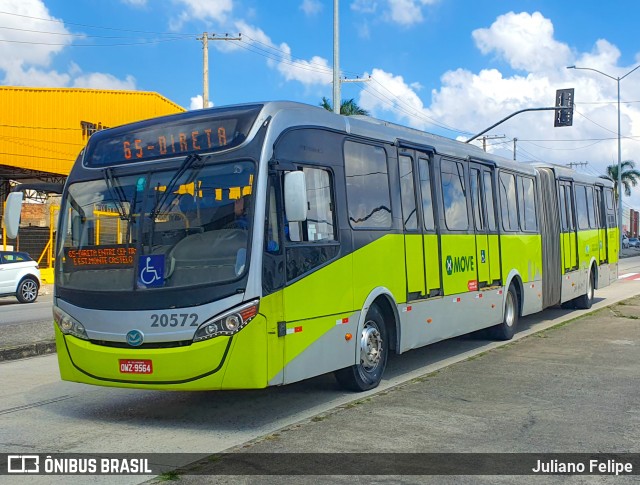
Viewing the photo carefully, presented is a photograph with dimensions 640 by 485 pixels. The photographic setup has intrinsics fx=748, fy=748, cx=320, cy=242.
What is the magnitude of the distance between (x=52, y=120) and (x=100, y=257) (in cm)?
3820

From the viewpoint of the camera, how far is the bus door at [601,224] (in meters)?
19.5

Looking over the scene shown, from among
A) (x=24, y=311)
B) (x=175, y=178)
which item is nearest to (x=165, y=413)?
(x=175, y=178)

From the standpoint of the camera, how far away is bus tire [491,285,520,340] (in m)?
13.0

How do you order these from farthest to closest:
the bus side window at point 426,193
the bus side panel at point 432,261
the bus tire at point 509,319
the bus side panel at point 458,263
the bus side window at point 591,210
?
the bus side window at point 591,210, the bus tire at point 509,319, the bus side panel at point 458,263, the bus side window at point 426,193, the bus side panel at point 432,261

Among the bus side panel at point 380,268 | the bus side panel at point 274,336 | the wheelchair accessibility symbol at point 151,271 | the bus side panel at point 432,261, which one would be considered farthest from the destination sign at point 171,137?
the bus side panel at point 432,261

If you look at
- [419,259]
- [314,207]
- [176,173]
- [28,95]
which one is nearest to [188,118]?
[176,173]

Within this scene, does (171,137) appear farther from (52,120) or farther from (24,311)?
(52,120)

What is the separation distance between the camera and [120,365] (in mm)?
6973

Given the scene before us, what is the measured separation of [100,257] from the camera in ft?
24.1

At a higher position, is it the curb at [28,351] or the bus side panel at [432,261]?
the bus side panel at [432,261]

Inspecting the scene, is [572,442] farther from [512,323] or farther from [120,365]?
[512,323]

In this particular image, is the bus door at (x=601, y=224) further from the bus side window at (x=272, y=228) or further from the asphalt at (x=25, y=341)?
the bus side window at (x=272, y=228)

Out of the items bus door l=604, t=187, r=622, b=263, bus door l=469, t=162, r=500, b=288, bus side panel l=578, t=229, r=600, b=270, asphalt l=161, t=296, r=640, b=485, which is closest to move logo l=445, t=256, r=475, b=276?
bus door l=469, t=162, r=500, b=288

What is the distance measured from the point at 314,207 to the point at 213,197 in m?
1.23
